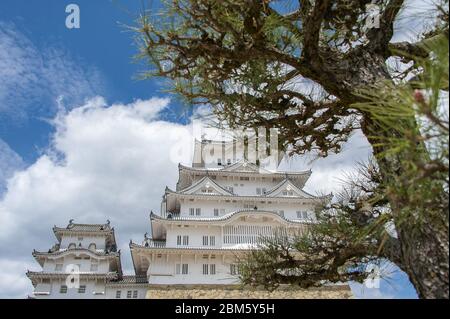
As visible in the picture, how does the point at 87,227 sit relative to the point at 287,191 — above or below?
below

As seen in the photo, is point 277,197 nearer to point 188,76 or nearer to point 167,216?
point 167,216

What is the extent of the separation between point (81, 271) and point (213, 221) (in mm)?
7595

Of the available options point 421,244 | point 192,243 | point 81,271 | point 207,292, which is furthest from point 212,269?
point 421,244

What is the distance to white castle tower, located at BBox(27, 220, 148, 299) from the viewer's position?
19.4 metres

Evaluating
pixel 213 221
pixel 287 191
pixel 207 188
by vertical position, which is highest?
pixel 207 188

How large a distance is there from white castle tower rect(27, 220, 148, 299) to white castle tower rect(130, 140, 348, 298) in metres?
1.42

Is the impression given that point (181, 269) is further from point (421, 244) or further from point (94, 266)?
point (421, 244)

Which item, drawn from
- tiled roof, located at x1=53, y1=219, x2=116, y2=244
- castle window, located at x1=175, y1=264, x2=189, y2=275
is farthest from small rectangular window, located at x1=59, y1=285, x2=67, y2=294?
castle window, located at x1=175, y1=264, x2=189, y2=275

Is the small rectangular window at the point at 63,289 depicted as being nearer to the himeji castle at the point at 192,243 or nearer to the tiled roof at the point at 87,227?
the himeji castle at the point at 192,243

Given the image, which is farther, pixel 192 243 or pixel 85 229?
pixel 85 229

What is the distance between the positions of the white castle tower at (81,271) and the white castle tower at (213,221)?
1.42 m

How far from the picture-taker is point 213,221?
63.7 ft

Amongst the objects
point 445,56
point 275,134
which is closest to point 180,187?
point 275,134

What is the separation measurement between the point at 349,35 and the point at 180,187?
72.4 feet
